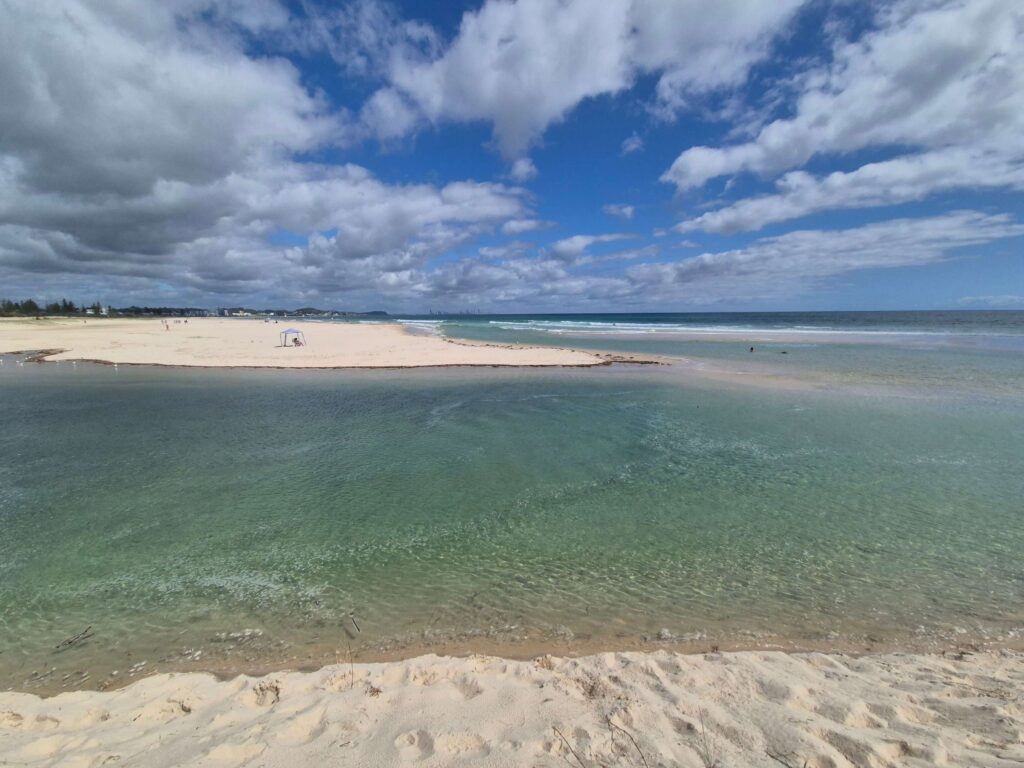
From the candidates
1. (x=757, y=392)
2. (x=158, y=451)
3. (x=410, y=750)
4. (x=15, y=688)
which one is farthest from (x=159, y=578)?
(x=757, y=392)

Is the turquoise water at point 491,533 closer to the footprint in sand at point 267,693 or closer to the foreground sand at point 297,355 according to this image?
the footprint in sand at point 267,693

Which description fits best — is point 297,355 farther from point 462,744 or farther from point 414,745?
point 462,744

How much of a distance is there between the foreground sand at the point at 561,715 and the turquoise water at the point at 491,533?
67 cm

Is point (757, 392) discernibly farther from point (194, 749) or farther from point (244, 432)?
point (194, 749)

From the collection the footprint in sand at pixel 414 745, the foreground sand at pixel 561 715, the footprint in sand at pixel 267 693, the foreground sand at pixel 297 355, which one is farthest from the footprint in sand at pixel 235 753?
the foreground sand at pixel 297 355

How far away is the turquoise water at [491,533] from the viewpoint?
6.20m

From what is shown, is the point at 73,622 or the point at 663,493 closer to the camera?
the point at 73,622

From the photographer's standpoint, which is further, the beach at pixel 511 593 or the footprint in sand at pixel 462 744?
the beach at pixel 511 593

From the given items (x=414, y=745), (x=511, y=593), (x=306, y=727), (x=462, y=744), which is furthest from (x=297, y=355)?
(x=462, y=744)

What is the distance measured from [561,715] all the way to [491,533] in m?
4.68

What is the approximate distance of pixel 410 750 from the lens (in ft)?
12.9

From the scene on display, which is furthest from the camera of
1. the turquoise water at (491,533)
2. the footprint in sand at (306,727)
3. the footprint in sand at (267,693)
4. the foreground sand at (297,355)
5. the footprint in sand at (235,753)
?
the foreground sand at (297,355)

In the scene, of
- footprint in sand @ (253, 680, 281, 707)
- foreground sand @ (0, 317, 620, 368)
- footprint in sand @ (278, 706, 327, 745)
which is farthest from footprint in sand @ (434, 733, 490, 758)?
foreground sand @ (0, 317, 620, 368)

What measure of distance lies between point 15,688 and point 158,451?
1010cm
